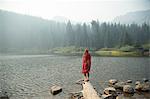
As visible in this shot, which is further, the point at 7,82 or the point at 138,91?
the point at 7,82

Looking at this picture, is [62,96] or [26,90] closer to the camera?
[62,96]

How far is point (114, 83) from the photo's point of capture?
25.5 m

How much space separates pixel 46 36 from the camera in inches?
5349

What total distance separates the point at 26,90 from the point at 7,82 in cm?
576

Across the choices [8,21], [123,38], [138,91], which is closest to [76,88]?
[138,91]

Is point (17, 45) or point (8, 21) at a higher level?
point (8, 21)

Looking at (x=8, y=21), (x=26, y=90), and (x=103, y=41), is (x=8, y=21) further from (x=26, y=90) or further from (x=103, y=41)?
(x=26, y=90)

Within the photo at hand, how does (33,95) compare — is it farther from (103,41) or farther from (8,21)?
(8,21)

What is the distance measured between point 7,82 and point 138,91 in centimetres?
1789

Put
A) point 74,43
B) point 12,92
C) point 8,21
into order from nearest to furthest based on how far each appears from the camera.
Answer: point 12,92, point 74,43, point 8,21

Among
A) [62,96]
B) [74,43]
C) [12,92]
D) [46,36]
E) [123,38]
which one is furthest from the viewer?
[46,36]

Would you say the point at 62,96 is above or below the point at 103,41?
below

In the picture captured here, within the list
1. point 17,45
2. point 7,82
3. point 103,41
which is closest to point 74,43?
point 103,41

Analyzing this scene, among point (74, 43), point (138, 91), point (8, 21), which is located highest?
point (8, 21)
